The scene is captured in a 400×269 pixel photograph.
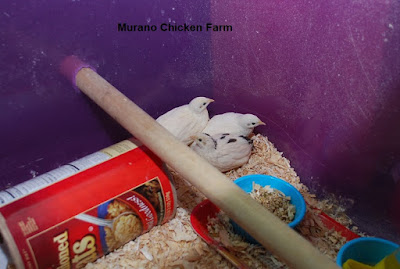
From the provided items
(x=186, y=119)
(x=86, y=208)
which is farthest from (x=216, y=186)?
(x=186, y=119)

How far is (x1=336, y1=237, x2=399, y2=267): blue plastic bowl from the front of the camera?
1034 millimetres

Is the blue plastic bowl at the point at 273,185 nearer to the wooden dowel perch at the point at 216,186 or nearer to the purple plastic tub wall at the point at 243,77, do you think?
the purple plastic tub wall at the point at 243,77

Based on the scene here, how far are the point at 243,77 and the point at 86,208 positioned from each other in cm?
74

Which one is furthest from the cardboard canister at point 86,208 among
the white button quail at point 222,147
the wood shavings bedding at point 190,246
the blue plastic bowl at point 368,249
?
the blue plastic bowl at point 368,249

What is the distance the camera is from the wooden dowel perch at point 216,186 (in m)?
0.73

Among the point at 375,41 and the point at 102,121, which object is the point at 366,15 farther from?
the point at 102,121

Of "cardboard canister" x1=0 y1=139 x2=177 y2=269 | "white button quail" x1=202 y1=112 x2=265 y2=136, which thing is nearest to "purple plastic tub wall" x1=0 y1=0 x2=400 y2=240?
"white button quail" x1=202 y1=112 x2=265 y2=136

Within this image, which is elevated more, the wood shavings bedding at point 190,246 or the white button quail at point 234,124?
the white button quail at point 234,124

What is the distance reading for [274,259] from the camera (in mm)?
1146

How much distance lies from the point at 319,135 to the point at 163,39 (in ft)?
2.05

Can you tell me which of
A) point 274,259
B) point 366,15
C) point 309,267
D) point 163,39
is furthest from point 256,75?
point 309,267

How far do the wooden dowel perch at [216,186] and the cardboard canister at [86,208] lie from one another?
0.14 m

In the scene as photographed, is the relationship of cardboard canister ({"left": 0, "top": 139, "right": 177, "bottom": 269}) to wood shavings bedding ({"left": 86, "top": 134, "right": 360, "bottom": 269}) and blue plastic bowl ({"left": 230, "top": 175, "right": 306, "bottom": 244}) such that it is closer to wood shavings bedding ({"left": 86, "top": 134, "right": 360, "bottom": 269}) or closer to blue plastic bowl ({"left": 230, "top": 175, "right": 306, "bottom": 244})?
wood shavings bedding ({"left": 86, "top": 134, "right": 360, "bottom": 269})

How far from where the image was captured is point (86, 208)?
3.39 ft
